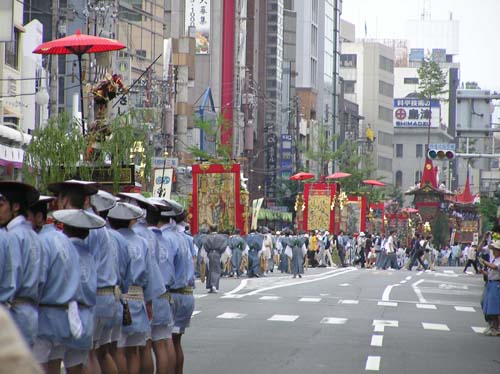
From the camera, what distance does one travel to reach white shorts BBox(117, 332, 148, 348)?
1085 cm

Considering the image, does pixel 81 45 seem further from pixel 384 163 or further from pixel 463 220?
pixel 384 163

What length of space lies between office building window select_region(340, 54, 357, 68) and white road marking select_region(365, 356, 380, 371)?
493ft

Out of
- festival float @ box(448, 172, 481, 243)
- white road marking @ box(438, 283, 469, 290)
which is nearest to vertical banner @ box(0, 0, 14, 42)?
white road marking @ box(438, 283, 469, 290)

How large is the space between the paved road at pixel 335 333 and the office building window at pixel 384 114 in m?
133

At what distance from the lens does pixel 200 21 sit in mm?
88000

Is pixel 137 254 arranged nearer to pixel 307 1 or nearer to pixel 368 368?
pixel 368 368

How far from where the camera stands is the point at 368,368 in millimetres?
14828

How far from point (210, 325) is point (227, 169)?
2253 centimetres

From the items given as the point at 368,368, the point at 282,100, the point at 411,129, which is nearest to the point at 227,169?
the point at 368,368

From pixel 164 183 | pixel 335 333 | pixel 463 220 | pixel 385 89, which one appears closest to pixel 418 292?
pixel 164 183

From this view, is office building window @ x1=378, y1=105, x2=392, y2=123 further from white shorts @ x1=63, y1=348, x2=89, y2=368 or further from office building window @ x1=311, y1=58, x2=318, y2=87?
white shorts @ x1=63, y1=348, x2=89, y2=368

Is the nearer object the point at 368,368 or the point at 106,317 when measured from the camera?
the point at 106,317

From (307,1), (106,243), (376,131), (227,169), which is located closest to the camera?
(106,243)

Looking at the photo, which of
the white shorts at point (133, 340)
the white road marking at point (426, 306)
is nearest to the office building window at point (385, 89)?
the white road marking at point (426, 306)
